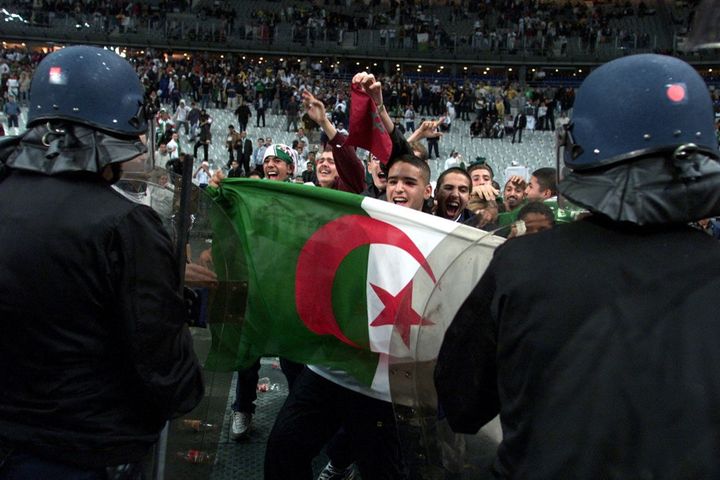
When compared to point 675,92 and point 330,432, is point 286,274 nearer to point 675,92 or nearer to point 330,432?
point 330,432

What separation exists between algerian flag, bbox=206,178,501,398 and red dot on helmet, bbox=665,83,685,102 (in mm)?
1390

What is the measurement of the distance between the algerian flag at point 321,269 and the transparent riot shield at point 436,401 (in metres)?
0.50

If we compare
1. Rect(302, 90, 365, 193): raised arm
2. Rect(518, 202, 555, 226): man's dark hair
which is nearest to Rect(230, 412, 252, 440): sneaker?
Rect(302, 90, 365, 193): raised arm

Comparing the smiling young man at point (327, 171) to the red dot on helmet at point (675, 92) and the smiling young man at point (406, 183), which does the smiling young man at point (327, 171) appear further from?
the red dot on helmet at point (675, 92)

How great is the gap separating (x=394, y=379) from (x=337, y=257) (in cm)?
81

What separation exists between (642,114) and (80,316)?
1228 mm

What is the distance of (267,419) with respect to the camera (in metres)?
4.09

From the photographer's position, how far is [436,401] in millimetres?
1995

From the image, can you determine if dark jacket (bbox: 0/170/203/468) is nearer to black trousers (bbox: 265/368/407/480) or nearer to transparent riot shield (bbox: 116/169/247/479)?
transparent riot shield (bbox: 116/169/247/479)

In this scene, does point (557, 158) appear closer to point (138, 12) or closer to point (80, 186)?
point (80, 186)

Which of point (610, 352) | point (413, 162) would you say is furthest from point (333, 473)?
point (610, 352)

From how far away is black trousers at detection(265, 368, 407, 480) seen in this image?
281cm

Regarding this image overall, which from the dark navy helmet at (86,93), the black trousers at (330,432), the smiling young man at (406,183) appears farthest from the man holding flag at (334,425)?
the dark navy helmet at (86,93)

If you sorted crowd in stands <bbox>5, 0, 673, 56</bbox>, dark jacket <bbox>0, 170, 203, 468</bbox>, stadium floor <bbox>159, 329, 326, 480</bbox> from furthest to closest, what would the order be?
1. crowd in stands <bbox>5, 0, 673, 56</bbox>
2. stadium floor <bbox>159, 329, 326, 480</bbox>
3. dark jacket <bbox>0, 170, 203, 468</bbox>
